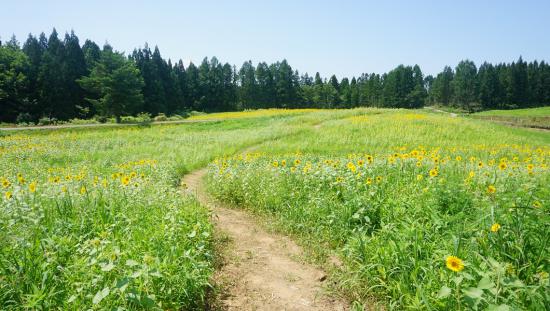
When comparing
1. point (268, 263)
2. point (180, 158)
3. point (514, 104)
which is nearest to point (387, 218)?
point (268, 263)

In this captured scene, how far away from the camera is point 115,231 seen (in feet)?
13.6

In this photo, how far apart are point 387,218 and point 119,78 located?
1712 inches

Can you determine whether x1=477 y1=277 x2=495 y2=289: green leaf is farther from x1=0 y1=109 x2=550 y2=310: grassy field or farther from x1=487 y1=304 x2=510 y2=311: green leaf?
x1=487 y1=304 x2=510 y2=311: green leaf

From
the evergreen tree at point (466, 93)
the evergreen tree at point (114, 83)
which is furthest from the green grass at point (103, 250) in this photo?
the evergreen tree at point (466, 93)

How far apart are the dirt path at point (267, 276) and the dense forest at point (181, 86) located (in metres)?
41.5

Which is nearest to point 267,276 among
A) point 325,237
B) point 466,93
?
point 325,237

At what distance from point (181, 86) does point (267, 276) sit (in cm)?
7039

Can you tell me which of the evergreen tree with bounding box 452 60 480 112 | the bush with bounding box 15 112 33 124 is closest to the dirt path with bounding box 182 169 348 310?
the bush with bounding box 15 112 33 124

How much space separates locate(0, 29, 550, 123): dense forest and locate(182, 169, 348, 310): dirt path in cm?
4149

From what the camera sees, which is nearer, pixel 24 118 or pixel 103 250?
pixel 103 250

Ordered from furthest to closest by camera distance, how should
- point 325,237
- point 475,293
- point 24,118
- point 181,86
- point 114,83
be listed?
point 181,86 → point 24,118 → point 114,83 → point 325,237 → point 475,293

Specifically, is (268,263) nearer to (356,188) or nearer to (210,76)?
(356,188)

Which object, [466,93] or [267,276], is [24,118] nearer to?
[267,276]

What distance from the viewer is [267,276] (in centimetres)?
411
